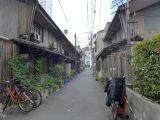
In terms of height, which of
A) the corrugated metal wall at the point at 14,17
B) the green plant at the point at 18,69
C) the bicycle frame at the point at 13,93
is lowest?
the bicycle frame at the point at 13,93

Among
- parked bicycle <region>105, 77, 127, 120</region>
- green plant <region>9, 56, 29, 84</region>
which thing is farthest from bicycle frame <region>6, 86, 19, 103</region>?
parked bicycle <region>105, 77, 127, 120</region>

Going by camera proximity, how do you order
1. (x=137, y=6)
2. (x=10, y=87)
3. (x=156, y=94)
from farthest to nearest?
1. (x=137, y=6)
2. (x=10, y=87)
3. (x=156, y=94)

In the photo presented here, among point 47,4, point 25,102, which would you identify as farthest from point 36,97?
point 47,4

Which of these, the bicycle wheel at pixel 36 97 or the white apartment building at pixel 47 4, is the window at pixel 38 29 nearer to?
the white apartment building at pixel 47 4

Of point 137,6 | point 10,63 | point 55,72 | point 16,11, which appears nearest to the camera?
point 10,63

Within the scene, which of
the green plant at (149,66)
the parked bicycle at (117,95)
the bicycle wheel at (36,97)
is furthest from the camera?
the bicycle wheel at (36,97)

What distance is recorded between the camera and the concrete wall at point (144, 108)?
248 inches

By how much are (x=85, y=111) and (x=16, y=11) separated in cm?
664

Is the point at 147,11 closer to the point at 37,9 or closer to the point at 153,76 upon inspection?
the point at 37,9

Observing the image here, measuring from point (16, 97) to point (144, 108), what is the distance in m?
5.51

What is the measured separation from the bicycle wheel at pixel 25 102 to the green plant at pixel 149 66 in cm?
471

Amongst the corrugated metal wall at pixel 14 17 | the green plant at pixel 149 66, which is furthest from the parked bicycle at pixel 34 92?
the green plant at pixel 149 66

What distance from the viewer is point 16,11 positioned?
15500 mm

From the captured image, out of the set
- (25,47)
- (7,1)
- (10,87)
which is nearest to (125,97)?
(10,87)
